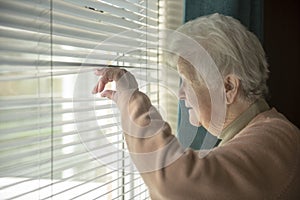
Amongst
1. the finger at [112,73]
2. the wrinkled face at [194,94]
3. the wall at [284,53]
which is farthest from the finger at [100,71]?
the wall at [284,53]

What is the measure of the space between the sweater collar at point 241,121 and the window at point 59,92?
0.62 feet

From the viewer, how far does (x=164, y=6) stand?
1.54 metres

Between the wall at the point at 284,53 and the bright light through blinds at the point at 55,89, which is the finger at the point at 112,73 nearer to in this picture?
the bright light through blinds at the point at 55,89

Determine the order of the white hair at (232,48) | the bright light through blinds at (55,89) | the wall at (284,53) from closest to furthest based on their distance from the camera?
1. the bright light through blinds at (55,89)
2. the white hair at (232,48)
3. the wall at (284,53)

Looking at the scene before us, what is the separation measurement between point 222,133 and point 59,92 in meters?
0.40

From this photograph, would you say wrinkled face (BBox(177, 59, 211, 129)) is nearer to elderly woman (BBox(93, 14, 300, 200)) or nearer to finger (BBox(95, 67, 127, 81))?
elderly woman (BBox(93, 14, 300, 200))

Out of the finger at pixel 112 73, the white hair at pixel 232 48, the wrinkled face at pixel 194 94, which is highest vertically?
the white hair at pixel 232 48

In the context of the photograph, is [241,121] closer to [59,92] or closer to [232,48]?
[232,48]

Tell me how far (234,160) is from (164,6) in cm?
77

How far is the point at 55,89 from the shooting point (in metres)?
1.09

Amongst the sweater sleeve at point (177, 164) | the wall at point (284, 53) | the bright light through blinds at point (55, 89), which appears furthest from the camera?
the wall at point (284, 53)

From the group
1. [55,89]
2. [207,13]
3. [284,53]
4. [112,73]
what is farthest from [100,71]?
[284,53]

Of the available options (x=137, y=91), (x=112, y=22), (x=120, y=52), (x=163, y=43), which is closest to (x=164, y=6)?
(x=112, y=22)

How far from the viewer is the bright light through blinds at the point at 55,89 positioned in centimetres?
94
